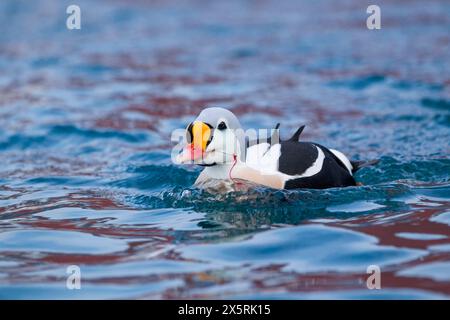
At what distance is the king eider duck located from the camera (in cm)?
539

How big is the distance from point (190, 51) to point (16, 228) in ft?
29.4

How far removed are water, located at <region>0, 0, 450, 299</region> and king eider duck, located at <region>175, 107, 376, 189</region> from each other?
0.39 feet

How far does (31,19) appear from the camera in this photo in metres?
17.1

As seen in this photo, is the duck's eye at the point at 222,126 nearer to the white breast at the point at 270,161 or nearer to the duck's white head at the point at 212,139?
the duck's white head at the point at 212,139

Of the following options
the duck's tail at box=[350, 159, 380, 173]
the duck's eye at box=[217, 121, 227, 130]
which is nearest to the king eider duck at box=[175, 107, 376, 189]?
the duck's eye at box=[217, 121, 227, 130]

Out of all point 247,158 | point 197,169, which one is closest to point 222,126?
point 247,158

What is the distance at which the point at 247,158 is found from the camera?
5.81 meters

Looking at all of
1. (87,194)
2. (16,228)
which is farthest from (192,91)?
(16,228)

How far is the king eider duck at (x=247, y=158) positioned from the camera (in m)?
5.39

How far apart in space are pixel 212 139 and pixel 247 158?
18.7 inches

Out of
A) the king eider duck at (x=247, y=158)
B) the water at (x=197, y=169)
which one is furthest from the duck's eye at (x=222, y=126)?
the water at (x=197, y=169)

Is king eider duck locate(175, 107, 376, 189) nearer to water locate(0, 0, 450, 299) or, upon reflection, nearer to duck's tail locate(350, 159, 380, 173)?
water locate(0, 0, 450, 299)

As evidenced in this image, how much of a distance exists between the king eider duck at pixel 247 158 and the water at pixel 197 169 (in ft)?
0.39
